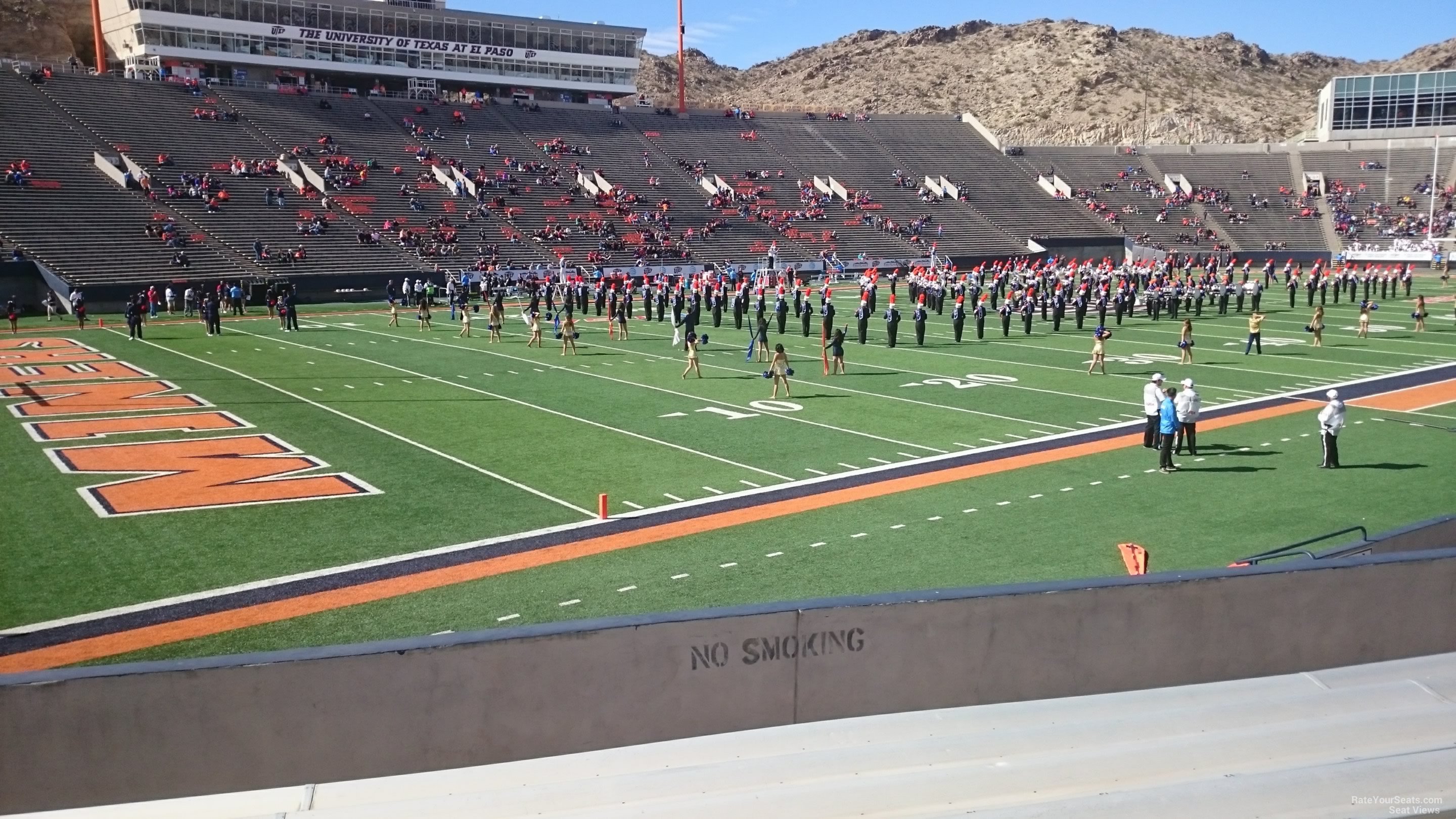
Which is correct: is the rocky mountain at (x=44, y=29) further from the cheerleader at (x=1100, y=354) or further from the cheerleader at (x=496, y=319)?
the cheerleader at (x=1100, y=354)

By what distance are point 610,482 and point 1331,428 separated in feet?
29.2

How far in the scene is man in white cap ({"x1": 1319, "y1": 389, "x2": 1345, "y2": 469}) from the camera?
14227mm

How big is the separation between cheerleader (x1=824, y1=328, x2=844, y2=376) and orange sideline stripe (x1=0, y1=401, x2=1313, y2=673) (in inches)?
269

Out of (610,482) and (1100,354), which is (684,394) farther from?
(1100,354)

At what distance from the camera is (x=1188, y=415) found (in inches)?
589

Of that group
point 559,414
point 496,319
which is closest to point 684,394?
point 559,414

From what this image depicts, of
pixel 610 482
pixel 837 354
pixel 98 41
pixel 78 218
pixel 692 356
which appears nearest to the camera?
pixel 610 482

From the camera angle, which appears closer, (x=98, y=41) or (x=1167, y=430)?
(x=1167, y=430)

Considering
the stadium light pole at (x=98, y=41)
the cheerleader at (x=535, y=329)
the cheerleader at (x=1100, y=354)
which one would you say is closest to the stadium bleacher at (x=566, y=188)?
the stadium light pole at (x=98, y=41)

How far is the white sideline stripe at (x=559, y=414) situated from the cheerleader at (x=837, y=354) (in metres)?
5.88

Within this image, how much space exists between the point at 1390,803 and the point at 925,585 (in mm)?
5635

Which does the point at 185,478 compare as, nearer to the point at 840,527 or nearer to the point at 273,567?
the point at 273,567

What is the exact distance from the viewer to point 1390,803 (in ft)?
14.3

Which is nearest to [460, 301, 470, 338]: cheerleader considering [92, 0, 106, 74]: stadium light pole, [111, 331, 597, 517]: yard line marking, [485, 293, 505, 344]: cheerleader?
[485, 293, 505, 344]: cheerleader
